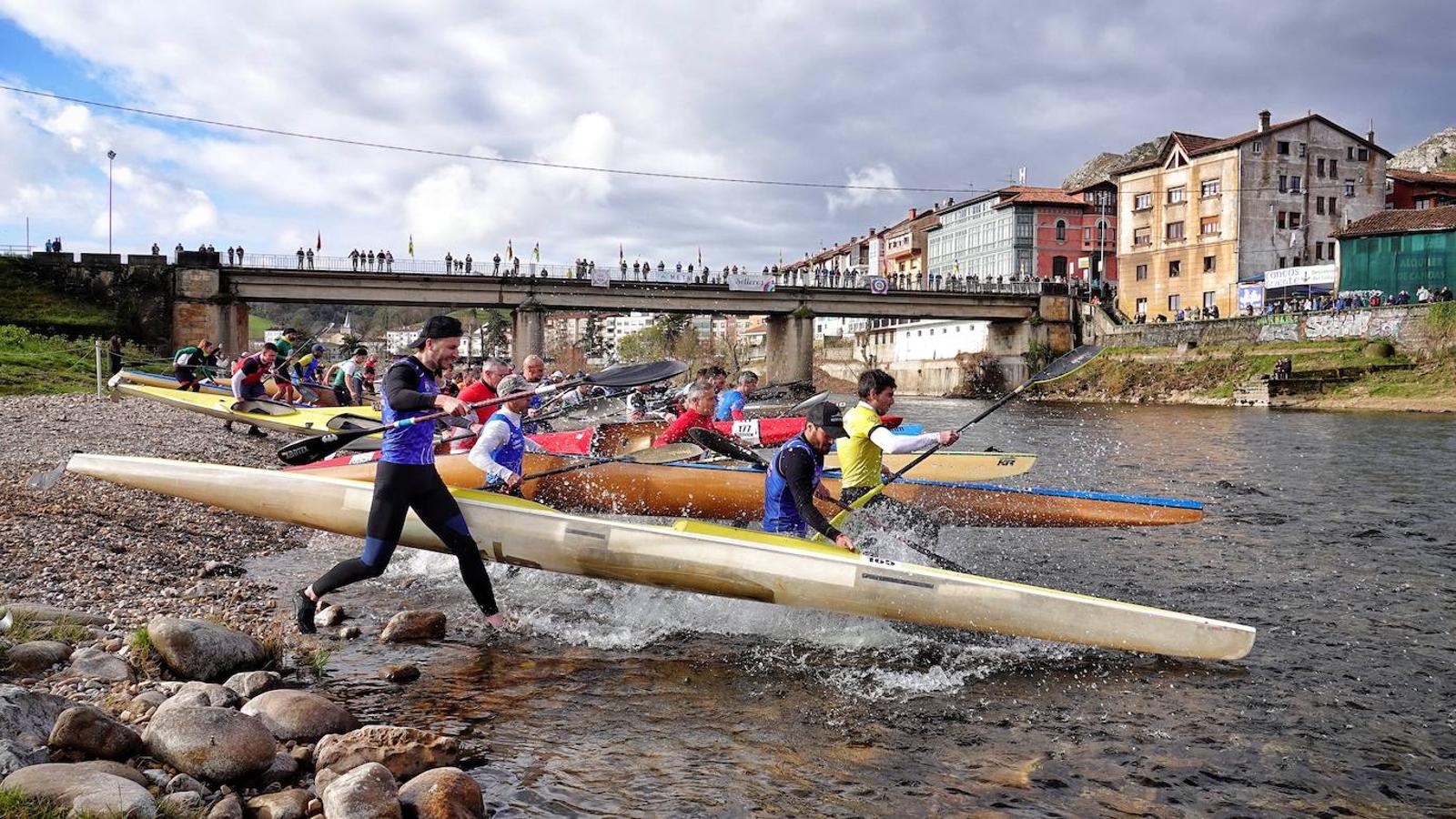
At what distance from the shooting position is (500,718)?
587 cm

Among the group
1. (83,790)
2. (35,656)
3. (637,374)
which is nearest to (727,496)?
(637,374)

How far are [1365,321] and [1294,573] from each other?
3999cm

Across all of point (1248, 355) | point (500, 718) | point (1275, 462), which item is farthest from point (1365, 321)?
point (500, 718)

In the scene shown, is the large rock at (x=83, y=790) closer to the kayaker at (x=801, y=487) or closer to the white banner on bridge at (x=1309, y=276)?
the kayaker at (x=801, y=487)

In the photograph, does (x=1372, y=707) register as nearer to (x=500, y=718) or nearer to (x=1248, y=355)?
(x=500, y=718)

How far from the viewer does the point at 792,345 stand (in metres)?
58.7

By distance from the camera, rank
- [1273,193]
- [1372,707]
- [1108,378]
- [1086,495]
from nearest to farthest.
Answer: [1372,707]
[1086,495]
[1108,378]
[1273,193]

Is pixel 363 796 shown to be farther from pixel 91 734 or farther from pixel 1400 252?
pixel 1400 252

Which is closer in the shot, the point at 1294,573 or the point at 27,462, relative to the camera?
the point at 1294,573

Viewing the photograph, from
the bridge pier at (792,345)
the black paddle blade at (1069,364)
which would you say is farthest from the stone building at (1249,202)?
the black paddle blade at (1069,364)

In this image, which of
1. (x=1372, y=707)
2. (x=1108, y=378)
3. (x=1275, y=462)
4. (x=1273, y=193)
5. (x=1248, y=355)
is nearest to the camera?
(x=1372, y=707)

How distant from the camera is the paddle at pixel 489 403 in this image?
261 inches

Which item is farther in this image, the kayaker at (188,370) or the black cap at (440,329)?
the kayaker at (188,370)

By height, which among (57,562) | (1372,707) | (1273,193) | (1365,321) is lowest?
(1372,707)
